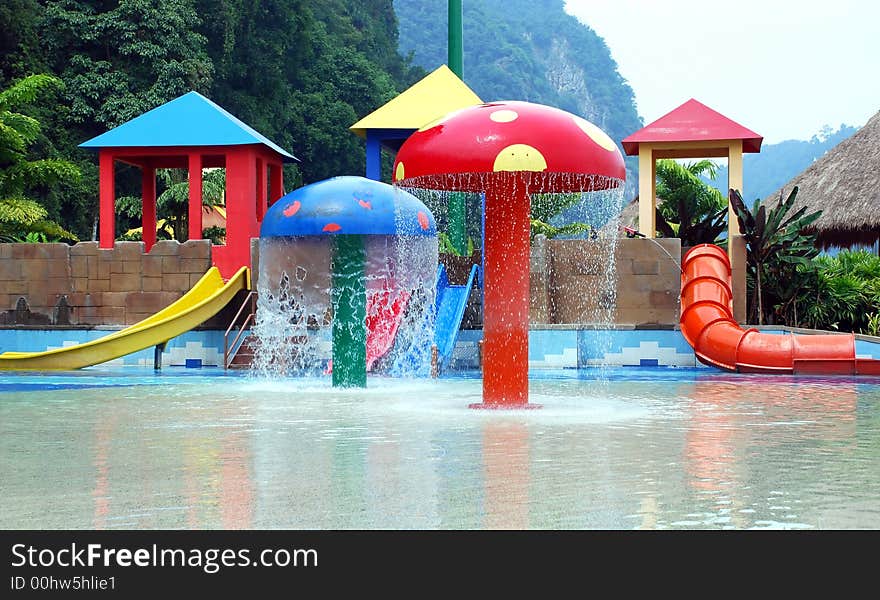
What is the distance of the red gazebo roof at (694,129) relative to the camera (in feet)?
66.0

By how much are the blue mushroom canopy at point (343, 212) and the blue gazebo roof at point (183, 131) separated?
7397mm

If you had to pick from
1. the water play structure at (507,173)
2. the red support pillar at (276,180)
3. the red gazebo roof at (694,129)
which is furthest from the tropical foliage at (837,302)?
the red support pillar at (276,180)

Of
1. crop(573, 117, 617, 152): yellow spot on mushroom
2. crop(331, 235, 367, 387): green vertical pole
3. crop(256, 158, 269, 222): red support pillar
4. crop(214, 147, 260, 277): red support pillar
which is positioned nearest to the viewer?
crop(573, 117, 617, 152): yellow spot on mushroom

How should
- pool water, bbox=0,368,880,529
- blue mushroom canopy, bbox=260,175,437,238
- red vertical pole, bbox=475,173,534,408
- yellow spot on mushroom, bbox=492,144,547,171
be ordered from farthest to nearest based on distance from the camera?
blue mushroom canopy, bbox=260,175,437,238, red vertical pole, bbox=475,173,534,408, yellow spot on mushroom, bbox=492,144,547,171, pool water, bbox=0,368,880,529

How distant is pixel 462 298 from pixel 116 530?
40.3 feet

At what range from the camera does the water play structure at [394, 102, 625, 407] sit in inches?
392

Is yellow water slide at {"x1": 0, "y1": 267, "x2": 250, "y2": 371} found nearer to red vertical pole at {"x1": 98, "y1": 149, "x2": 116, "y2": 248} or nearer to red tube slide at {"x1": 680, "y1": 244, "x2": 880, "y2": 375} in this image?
red vertical pole at {"x1": 98, "y1": 149, "x2": 116, "y2": 248}

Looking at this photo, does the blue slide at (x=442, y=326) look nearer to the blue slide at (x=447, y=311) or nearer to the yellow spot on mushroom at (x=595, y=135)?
the blue slide at (x=447, y=311)

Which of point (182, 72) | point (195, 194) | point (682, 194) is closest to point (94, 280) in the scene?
point (195, 194)

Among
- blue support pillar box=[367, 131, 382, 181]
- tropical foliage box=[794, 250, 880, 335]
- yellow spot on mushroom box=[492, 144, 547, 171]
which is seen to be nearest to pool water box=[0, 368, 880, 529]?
yellow spot on mushroom box=[492, 144, 547, 171]

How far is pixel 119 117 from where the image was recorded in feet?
107

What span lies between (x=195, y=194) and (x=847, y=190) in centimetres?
1487

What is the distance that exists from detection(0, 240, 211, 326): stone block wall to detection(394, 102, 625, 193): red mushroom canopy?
876 centimetres

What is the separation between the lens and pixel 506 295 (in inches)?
425
